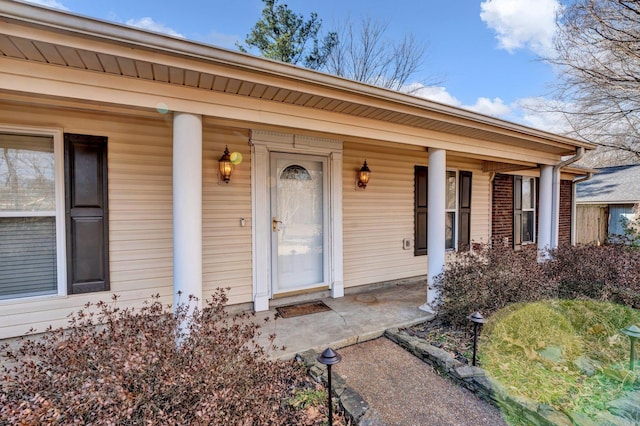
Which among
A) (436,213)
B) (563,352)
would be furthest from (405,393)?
(436,213)

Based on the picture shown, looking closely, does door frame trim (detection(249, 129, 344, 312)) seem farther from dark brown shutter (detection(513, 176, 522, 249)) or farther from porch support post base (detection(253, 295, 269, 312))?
dark brown shutter (detection(513, 176, 522, 249))

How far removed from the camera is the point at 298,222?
466 cm

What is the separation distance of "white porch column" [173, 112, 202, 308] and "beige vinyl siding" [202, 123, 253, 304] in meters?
1.10

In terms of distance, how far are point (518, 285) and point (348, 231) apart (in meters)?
2.38

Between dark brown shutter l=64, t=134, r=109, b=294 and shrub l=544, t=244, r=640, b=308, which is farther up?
dark brown shutter l=64, t=134, r=109, b=294

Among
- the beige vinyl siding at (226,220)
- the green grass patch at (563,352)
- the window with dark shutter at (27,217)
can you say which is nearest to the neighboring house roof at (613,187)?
the green grass patch at (563,352)

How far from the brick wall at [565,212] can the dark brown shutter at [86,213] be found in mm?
10143

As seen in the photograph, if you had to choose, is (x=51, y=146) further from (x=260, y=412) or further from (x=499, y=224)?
(x=499, y=224)

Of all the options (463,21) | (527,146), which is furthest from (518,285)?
(463,21)

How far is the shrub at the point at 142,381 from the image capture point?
1.38 m

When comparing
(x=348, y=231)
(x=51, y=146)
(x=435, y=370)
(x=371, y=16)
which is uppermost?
(x=371, y=16)

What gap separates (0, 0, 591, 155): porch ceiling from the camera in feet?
6.86

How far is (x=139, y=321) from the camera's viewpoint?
1.96 meters

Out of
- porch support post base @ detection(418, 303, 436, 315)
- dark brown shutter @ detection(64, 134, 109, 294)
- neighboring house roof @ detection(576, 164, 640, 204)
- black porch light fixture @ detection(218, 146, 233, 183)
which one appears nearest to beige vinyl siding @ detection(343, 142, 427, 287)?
porch support post base @ detection(418, 303, 436, 315)
